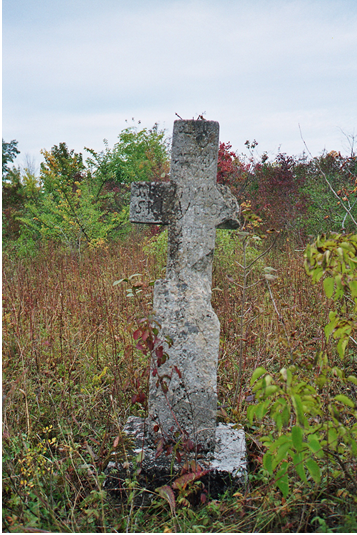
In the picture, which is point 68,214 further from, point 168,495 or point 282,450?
point 282,450

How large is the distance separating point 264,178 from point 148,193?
7.21 m

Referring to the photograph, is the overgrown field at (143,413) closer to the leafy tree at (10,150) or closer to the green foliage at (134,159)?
the green foliage at (134,159)

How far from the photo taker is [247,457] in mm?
2361

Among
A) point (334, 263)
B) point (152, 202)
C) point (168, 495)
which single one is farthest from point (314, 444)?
point (152, 202)

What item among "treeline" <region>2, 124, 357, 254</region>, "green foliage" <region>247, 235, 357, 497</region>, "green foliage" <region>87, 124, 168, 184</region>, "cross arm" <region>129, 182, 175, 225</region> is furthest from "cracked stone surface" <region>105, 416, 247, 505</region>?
"green foliage" <region>87, 124, 168, 184</region>

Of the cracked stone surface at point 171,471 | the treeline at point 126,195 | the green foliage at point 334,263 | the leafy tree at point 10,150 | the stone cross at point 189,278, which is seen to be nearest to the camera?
the green foliage at point 334,263

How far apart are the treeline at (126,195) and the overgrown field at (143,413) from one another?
3080 mm

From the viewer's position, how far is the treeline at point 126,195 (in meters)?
7.64

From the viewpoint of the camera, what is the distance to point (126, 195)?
1083 centimetres

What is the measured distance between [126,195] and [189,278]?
891cm

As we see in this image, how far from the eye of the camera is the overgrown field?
1.66 metres

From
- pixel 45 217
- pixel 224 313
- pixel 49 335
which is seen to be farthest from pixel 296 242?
pixel 49 335

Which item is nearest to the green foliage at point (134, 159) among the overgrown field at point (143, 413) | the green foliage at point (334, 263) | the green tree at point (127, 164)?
the green tree at point (127, 164)

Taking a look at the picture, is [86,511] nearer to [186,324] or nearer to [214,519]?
[214,519]
